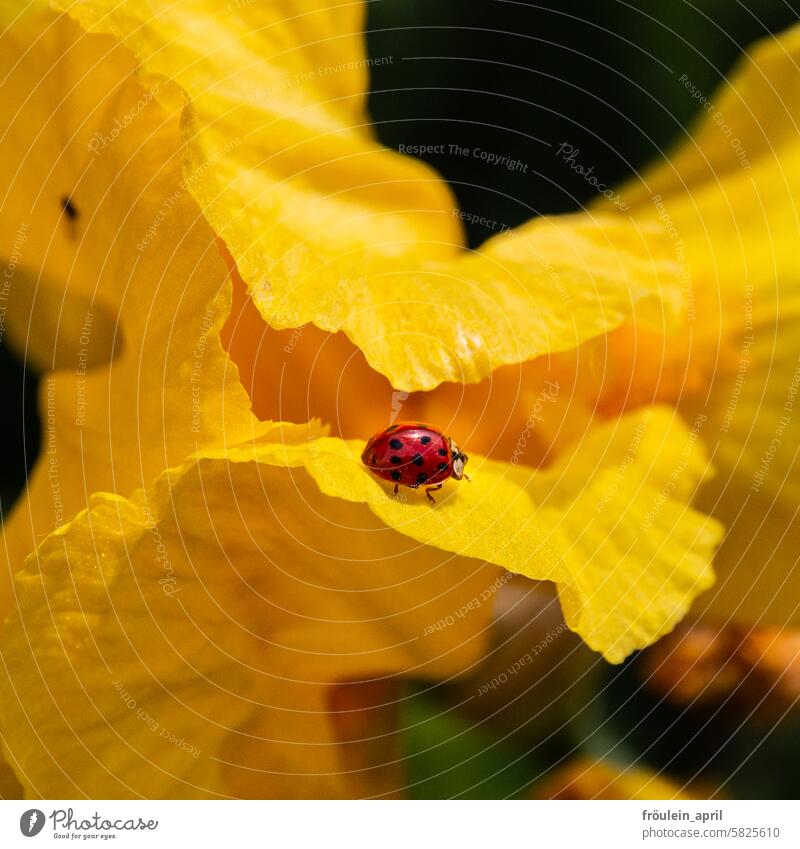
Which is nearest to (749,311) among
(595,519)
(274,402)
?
(595,519)

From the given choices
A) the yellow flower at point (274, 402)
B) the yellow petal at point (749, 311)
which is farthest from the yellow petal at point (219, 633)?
the yellow petal at point (749, 311)

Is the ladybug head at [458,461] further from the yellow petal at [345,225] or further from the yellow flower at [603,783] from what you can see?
the yellow flower at [603,783]

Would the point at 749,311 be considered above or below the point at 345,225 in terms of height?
below

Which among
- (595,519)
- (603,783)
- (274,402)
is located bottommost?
(603,783)

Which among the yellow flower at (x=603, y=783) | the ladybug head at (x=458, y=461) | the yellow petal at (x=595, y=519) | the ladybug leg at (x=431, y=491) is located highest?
the ladybug head at (x=458, y=461)

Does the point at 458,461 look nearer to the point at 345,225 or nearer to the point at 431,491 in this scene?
the point at 431,491

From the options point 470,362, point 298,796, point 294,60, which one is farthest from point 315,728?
point 294,60
